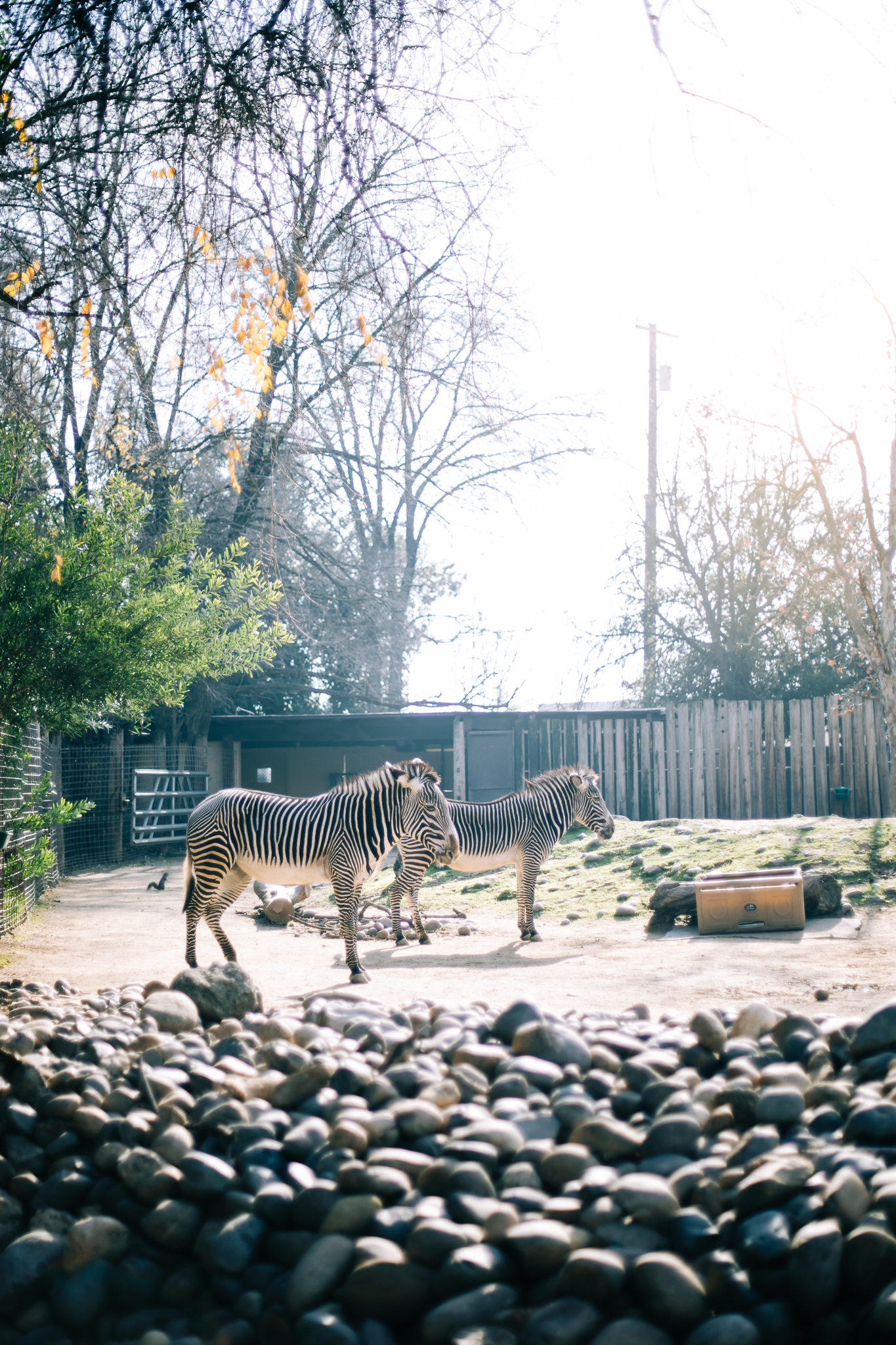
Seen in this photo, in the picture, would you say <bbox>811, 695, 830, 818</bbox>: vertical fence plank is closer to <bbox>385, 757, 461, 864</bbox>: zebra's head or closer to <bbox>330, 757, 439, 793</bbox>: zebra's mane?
<bbox>385, 757, 461, 864</bbox>: zebra's head

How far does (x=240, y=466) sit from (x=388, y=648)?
540 cm

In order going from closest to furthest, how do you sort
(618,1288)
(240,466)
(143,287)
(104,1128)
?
(618,1288) → (104,1128) → (143,287) → (240,466)

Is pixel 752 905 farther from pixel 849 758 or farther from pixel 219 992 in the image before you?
pixel 849 758

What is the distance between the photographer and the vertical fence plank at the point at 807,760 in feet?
49.3

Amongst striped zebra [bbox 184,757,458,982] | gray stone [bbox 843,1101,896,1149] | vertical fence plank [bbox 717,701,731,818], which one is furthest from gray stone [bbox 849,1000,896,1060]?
vertical fence plank [bbox 717,701,731,818]

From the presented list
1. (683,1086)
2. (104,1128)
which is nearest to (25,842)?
(104,1128)

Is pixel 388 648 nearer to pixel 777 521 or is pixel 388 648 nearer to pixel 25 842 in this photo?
pixel 777 521

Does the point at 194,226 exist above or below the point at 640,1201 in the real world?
above

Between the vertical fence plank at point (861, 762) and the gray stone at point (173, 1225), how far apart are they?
45.7ft

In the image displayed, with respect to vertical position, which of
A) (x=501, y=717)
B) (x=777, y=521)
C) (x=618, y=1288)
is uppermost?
(x=777, y=521)

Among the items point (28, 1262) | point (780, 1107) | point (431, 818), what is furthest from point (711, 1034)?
point (431, 818)

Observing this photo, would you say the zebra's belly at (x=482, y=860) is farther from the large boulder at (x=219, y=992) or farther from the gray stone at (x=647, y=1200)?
the gray stone at (x=647, y=1200)

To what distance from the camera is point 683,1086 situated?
2.90 metres

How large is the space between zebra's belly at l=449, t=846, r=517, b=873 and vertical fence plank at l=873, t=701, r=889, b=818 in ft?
24.4
